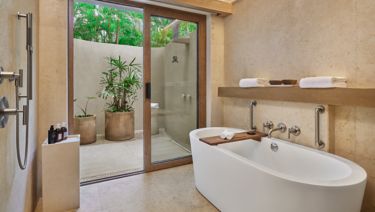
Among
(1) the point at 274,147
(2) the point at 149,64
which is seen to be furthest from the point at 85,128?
(1) the point at 274,147

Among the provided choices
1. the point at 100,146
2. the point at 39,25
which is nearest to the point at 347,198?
the point at 39,25

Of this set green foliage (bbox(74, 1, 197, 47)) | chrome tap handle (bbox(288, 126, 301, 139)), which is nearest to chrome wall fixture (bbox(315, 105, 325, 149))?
chrome tap handle (bbox(288, 126, 301, 139))

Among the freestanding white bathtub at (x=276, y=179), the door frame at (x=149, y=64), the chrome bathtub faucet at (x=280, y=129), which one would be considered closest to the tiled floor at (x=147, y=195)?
the freestanding white bathtub at (x=276, y=179)

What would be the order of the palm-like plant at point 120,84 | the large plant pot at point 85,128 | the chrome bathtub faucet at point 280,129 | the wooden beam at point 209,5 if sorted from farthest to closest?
the palm-like plant at point 120,84, the large plant pot at point 85,128, the wooden beam at point 209,5, the chrome bathtub faucet at point 280,129

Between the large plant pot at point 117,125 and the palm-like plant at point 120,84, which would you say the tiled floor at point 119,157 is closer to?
the large plant pot at point 117,125

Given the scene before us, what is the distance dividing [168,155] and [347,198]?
224 cm

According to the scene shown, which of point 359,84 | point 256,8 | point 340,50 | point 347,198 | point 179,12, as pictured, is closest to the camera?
point 347,198

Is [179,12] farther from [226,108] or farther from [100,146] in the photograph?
[100,146]

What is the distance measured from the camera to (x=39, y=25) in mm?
2145

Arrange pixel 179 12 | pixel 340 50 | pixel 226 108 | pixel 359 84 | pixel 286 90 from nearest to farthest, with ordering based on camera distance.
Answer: pixel 359 84 → pixel 340 50 → pixel 286 90 → pixel 179 12 → pixel 226 108

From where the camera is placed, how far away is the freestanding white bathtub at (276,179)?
1193 millimetres

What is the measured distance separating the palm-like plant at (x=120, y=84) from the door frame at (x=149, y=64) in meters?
1.92

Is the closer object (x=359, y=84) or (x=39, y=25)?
(x=359, y=84)

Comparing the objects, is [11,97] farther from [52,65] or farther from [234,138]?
[234,138]
